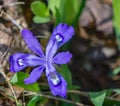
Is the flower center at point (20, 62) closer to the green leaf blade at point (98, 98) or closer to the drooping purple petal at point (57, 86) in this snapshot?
the drooping purple petal at point (57, 86)

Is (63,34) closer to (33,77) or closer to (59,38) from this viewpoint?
(59,38)

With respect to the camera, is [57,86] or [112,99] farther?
[112,99]

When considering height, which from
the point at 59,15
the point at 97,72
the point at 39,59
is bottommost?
the point at 97,72

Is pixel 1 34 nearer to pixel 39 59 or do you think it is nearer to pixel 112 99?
pixel 39 59

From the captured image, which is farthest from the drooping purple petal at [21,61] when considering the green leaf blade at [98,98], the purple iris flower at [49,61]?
the green leaf blade at [98,98]

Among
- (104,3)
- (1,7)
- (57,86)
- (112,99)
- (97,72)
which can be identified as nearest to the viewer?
(57,86)

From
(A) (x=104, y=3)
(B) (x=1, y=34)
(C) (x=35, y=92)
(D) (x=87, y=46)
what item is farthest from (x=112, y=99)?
(A) (x=104, y=3)
